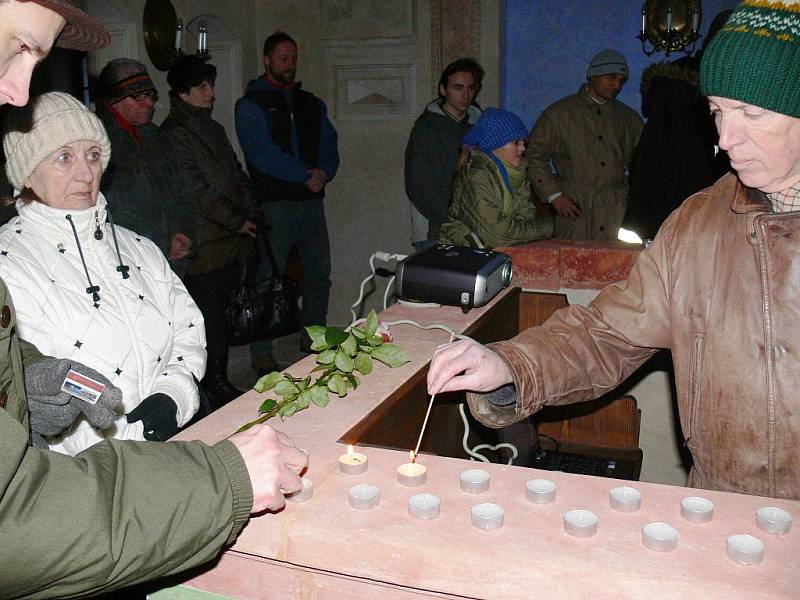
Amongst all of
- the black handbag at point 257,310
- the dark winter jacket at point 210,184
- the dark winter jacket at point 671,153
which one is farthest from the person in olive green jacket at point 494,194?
the dark winter jacket at point 210,184

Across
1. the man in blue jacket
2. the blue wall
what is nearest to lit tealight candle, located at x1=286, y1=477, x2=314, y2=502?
the man in blue jacket

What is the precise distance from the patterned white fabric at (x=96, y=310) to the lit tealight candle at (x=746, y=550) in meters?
1.71

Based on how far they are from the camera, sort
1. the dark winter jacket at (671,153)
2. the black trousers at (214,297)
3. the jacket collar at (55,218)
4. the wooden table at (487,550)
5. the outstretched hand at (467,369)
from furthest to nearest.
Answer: the black trousers at (214,297) < the dark winter jacket at (671,153) < the jacket collar at (55,218) < the outstretched hand at (467,369) < the wooden table at (487,550)

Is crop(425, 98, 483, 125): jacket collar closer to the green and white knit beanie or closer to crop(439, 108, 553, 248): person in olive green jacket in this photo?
crop(439, 108, 553, 248): person in olive green jacket

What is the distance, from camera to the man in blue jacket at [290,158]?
20.2ft

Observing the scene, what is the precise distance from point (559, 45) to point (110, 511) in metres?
6.91

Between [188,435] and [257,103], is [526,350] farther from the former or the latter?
[257,103]

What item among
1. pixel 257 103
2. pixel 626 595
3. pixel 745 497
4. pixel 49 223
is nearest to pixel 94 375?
pixel 49 223

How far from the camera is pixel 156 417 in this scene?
2432mm

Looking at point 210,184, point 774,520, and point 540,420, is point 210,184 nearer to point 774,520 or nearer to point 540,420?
point 540,420

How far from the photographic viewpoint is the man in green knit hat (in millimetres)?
1697

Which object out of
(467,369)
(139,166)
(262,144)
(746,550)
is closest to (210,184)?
(139,166)

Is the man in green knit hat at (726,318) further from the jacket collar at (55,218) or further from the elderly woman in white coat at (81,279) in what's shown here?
the jacket collar at (55,218)

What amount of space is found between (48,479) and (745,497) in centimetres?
121
